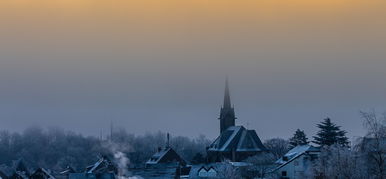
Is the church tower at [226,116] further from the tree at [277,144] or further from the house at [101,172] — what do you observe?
the house at [101,172]

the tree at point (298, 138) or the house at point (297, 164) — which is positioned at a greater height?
the tree at point (298, 138)

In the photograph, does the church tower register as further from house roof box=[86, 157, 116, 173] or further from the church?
house roof box=[86, 157, 116, 173]

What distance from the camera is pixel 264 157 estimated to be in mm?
89938

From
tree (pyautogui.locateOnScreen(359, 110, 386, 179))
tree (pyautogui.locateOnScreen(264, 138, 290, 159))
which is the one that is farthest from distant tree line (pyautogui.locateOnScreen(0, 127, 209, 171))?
tree (pyautogui.locateOnScreen(359, 110, 386, 179))

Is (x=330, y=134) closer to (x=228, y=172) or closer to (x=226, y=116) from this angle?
(x=228, y=172)

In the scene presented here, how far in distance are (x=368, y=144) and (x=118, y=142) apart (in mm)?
118155

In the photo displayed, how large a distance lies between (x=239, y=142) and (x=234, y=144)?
0.99m

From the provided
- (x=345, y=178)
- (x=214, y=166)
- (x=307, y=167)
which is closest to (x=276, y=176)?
(x=307, y=167)

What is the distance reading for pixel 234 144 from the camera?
10819cm

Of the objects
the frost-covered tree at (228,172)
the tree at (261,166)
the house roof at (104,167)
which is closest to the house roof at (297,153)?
the tree at (261,166)

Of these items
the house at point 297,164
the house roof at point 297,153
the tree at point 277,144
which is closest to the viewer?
the house at point 297,164

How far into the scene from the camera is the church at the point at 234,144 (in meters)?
107

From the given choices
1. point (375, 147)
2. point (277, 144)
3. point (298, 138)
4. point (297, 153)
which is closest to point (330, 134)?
point (297, 153)

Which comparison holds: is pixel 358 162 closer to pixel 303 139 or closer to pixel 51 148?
pixel 303 139
